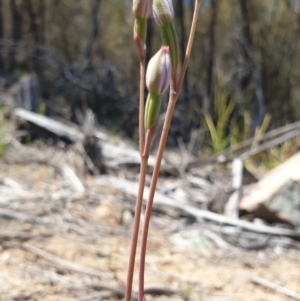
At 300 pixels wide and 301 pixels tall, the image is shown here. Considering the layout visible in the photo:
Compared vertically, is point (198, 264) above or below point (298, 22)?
below

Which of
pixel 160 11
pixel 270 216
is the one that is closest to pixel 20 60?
pixel 270 216

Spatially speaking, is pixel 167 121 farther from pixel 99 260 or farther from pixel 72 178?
pixel 72 178

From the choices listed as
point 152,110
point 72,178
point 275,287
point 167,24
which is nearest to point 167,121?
point 152,110

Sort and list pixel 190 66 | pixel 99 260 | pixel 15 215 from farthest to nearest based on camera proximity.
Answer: pixel 190 66
pixel 15 215
pixel 99 260

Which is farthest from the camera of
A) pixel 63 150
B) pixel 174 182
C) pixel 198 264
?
pixel 63 150

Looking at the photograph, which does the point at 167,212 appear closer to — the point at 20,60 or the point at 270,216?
the point at 270,216

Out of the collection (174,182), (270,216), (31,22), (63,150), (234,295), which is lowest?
(234,295)

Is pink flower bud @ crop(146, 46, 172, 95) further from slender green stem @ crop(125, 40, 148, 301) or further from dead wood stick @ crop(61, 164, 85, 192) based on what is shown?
dead wood stick @ crop(61, 164, 85, 192)
